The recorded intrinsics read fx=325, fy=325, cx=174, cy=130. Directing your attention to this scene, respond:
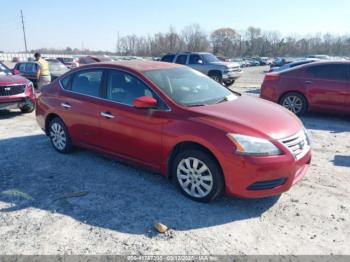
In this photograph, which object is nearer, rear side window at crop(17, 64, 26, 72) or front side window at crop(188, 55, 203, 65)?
rear side window at crop(17, 64, 26, 72)

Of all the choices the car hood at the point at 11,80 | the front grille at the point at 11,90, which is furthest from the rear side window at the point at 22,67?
the front grille at the point at 11,90

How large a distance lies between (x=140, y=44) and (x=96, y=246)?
10763 centimetres

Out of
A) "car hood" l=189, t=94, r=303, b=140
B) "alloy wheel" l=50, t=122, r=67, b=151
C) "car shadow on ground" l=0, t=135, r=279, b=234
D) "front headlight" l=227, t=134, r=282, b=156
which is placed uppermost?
"car hood" l=189, t=94, r=303, b=140

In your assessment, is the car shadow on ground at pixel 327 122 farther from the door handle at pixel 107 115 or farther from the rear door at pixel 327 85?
the door handle at pixel 107 115

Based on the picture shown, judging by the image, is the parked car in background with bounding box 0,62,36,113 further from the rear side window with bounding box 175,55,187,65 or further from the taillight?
the rear side window with bounding box 175,55,187,65

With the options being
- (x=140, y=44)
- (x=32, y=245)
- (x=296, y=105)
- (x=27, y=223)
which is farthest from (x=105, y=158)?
(x=140, y=44)

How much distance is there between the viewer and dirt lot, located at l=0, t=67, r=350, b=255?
3188 millimetres

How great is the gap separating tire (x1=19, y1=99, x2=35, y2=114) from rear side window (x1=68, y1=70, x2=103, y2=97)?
4.60 meters

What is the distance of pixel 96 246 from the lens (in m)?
3.18

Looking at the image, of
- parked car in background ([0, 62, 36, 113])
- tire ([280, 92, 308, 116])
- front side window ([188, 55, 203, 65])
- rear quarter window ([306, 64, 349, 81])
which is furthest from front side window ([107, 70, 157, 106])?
front side window ([188, 55, 203, 65])

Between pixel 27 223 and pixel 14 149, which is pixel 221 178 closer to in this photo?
pixel 27 223

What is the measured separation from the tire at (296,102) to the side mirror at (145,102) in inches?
229

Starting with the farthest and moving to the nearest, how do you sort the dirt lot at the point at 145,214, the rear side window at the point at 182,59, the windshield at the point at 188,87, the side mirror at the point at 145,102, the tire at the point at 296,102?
the rear side window at the point at 182,59 → the tire at the point at 296,102 → the windshield at the point at 188,87 → the side mirror at the point at 145,102 → the dirt lot at the point at 145,214

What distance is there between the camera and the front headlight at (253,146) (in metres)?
3.52
